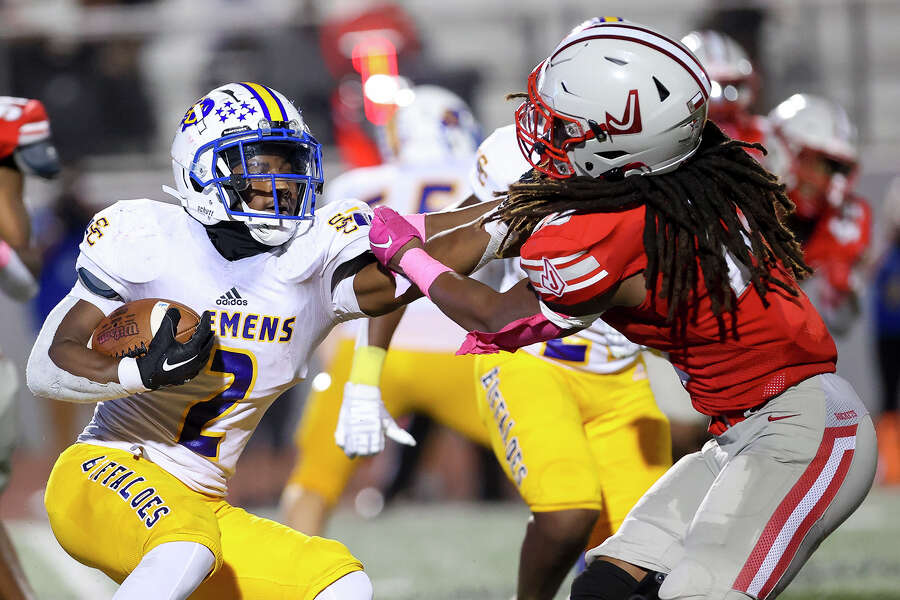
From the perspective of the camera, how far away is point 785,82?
8.66 m

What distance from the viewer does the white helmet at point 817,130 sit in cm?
531

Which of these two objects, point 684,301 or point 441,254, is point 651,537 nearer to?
point 684,301

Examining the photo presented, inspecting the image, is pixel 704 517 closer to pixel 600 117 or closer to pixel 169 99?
pixel 600 117

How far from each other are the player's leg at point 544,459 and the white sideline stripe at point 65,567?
197 cm

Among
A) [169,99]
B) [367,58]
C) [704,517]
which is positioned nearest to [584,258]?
[704,517]

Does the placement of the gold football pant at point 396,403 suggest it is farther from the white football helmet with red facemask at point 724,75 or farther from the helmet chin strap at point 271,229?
the helmet chin strap at point 271,229

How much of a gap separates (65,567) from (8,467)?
1.77 meters

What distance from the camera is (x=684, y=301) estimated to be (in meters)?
2.78

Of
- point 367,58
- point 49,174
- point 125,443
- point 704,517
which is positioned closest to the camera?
point 704,517

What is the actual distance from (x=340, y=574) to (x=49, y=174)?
2008 mm

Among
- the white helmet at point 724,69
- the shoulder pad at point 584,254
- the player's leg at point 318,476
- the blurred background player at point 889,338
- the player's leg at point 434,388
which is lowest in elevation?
the blurred background player at point 889,338

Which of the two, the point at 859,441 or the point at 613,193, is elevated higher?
the point at 613,193

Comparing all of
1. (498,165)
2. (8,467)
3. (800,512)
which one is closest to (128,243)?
(498,165)

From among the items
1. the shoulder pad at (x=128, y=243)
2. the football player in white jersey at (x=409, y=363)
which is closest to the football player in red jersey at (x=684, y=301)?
the shoulder pad at (x=128, y=243)
